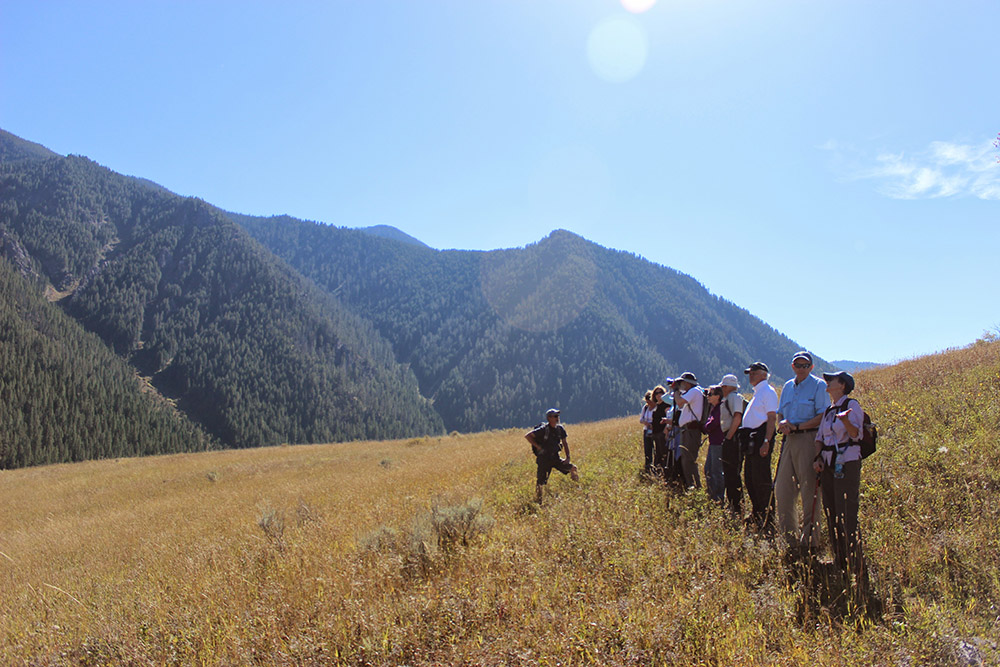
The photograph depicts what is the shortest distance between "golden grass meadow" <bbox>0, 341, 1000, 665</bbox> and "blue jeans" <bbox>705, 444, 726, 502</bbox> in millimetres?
354

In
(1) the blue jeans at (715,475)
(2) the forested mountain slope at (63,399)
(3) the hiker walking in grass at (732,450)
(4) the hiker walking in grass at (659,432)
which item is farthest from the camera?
(2) the forested mountain slope at (63,399)

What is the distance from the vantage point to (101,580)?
672 centimetres

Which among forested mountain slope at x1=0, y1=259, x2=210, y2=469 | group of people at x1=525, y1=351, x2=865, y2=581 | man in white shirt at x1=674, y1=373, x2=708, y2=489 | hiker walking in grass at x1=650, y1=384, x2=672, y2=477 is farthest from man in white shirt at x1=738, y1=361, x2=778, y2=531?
forested mountain slope at x1=0, y1=259, x2=210, y2=469

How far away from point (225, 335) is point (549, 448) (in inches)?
7110

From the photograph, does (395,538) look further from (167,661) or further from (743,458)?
(743,458)

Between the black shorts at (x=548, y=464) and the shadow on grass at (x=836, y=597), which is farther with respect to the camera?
the black shorts at (x=548, y=464)

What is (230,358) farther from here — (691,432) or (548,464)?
(691,432)

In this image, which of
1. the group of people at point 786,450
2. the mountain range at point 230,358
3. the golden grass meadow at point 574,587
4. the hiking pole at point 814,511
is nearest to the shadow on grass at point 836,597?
the golden grass meadow at point 574,587

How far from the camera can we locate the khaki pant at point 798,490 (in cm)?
456

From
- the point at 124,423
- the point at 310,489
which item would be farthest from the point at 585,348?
the point at 310,489

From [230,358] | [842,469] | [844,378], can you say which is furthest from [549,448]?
[230,358]

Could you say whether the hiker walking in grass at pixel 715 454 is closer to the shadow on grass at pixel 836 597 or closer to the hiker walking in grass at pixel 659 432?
the hiker walking in grass at pixel 659 432

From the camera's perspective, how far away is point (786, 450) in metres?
5.01

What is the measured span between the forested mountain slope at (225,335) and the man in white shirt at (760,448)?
449 ft
